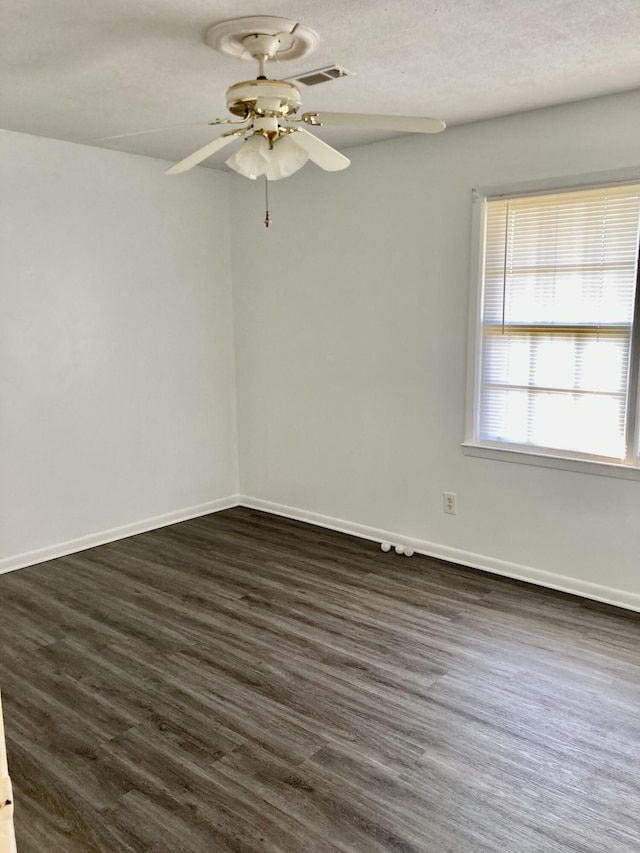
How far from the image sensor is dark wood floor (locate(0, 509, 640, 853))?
6.61 feet

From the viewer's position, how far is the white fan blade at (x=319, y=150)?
2244 millimetres

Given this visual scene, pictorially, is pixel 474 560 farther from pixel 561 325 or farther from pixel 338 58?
pixel 338 58

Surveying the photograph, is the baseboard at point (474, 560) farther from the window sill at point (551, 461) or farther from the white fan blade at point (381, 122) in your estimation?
the white fan blade at point (381, 122)

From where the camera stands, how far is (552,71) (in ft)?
9.26

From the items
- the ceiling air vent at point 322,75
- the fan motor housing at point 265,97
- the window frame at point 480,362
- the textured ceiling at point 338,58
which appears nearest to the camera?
the fan motor housing at point 265,97

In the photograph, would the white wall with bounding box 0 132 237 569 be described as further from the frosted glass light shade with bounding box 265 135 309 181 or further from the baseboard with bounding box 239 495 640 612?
the frosted glass light shade with bounding box 265 135 309 181

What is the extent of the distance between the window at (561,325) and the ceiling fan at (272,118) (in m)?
1.48

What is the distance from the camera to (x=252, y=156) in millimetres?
2342

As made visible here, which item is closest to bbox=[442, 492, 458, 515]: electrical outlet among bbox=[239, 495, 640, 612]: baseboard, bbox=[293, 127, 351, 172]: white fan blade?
bbox=[239, 495, 640, 612]: baseboard

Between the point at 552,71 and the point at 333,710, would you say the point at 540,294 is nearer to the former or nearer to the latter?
the point at 552,71

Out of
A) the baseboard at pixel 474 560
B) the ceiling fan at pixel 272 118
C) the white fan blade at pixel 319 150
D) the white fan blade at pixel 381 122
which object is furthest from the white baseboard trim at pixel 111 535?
the white fan blade at pixel 381 122

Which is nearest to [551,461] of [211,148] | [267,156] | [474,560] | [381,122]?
[474,560]

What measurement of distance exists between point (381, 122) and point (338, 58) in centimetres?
63

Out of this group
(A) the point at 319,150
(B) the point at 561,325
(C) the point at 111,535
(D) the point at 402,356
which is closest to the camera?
(A) the point at 319,150
